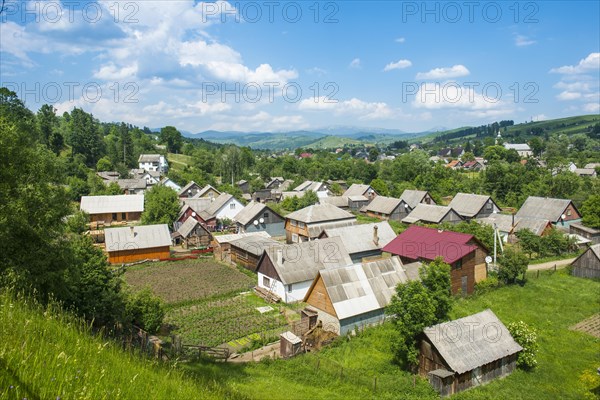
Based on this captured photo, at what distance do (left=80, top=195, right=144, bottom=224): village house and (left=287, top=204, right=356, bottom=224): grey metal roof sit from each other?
26.4m

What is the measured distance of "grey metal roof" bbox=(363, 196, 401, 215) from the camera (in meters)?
60.7

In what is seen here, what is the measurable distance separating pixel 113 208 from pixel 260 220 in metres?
24.2

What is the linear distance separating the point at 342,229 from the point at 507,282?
1443 centimetres

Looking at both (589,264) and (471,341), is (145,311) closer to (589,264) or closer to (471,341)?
(471,341)

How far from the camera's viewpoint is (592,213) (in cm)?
4572

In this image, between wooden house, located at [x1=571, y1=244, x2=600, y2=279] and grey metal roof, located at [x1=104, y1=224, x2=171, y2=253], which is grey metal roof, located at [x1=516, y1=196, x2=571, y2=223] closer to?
wooden house, located at [x1=571, y1=244, x2=600, y2=279]

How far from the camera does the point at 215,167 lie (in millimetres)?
101688

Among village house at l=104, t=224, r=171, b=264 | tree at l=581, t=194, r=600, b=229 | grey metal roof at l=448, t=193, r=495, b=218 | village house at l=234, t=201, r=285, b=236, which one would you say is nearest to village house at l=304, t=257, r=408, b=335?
village house at l=104, t=224, r=171, b=264

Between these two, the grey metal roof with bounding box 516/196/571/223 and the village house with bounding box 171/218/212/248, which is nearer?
the village house with bounding box 171/218/212/248

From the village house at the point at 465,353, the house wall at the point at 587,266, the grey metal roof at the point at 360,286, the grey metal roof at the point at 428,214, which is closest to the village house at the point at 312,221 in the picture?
the grey metal roof at the point at 428,214

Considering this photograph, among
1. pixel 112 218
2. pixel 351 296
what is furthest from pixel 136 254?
pixel 351 296

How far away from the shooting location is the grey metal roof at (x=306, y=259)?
28672 mm

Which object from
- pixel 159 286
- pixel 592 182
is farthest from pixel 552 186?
pixel 159 286

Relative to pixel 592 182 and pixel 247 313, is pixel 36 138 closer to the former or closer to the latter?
pixel 247 313
